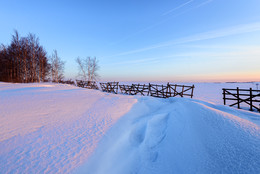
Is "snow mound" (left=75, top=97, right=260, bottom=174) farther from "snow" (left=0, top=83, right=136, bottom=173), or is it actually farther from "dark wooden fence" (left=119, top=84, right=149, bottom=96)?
"dark wooden fence" (left=119, top=84, right=149, bottom=96)

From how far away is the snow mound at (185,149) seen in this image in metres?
1.95

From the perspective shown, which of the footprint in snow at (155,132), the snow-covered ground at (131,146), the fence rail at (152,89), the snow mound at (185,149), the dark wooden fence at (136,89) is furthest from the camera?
the dark wooden fence at (136,89)

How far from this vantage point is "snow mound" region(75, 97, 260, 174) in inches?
76.7

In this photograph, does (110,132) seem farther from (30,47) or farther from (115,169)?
(30,47)

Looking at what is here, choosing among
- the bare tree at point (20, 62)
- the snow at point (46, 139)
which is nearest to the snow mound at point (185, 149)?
the snow at point (46, 139)

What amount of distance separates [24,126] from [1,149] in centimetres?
116

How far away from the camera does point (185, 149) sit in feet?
8.04

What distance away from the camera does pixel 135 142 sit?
325cm

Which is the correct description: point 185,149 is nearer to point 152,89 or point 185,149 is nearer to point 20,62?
point 152,89

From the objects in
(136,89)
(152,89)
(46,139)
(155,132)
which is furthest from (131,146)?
(136,89)

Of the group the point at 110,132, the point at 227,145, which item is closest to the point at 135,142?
the point at 110,132

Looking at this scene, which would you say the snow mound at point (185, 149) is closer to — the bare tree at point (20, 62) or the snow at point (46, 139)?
the snow at point (46, 139)

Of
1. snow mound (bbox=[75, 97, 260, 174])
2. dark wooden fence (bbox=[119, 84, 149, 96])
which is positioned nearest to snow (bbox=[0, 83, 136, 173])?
snow mound (bbox=[75, 97, 260, 174])

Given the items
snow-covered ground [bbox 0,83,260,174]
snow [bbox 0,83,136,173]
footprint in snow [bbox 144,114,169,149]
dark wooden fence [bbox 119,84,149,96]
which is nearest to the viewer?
snow-covered ground [bbox 0,83,260,174]
